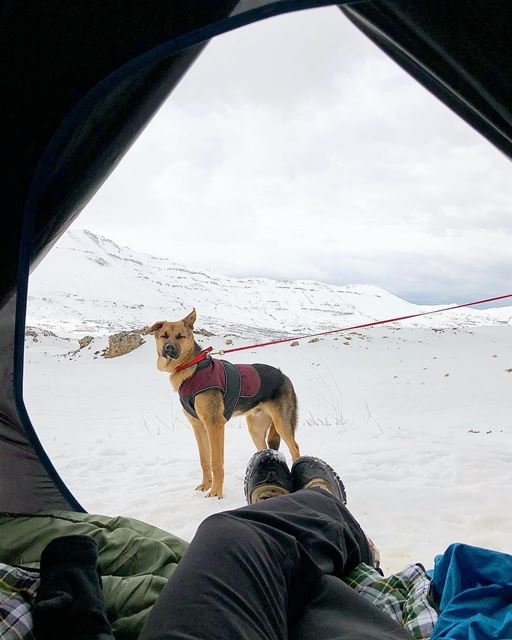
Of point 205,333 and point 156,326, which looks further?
point 205,333

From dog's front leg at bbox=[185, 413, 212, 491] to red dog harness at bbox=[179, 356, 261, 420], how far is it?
0.27 feet

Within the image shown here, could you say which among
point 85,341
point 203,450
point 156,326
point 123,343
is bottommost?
point 203,450

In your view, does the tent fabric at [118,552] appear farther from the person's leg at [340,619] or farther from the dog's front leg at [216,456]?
the dog's front leg at [216,456]

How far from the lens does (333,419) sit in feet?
14.3

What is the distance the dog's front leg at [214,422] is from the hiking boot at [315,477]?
1.96 feet

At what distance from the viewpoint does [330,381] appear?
6.56m

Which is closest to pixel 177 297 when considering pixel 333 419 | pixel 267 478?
pixel 333 419

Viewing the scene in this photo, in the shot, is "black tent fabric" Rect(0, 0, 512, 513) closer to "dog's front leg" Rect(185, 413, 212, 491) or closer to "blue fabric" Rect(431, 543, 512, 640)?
"blue fabric" Rect(431, 543, 512, 640)

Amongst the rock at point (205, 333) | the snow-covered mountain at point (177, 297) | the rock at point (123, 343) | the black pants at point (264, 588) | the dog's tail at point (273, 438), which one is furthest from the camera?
the snow-covered mountain at point (177, 297)

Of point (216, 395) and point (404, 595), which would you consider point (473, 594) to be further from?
point (216, 395)

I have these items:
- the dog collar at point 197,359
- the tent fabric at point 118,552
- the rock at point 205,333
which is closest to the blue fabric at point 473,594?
the tent fabric at point 118,552

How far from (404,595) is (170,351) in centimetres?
171

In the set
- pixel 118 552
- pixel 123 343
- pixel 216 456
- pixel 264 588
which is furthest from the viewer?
pixel 123 343

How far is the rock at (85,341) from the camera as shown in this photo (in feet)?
28.5
